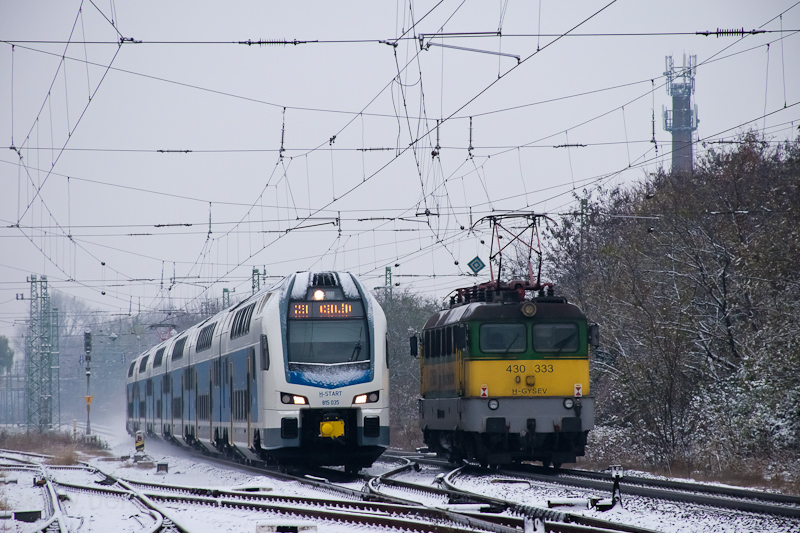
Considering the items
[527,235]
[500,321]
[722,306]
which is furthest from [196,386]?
[527,235]

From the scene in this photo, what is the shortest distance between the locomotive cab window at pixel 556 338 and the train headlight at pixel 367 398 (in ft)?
10.1

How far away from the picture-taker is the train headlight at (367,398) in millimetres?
19391

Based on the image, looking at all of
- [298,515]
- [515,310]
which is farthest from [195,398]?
[298,515]

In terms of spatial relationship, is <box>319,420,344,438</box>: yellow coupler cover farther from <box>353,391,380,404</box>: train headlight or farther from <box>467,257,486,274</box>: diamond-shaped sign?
<box>467,257,486,274</box>: diamond-shaped sign

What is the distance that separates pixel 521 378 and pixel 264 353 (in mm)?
4766

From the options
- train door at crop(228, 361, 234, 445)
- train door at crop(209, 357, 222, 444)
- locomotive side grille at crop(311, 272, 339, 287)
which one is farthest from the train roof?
train door at crop(209, 357, 222, 444)

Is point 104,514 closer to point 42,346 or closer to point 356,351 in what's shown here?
point 356,351

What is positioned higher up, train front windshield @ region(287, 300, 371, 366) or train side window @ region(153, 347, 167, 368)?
train front windshield @ region(287, 300, 371, 366)

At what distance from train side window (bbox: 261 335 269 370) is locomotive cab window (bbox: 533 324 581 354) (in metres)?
4.96

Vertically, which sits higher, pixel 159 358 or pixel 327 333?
pixel 327 333

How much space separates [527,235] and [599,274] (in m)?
8.05

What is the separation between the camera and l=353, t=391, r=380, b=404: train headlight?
63.6ft

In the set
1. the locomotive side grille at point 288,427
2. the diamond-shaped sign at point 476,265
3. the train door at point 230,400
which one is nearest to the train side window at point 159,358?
the diamond-shaped sign at point 476,265

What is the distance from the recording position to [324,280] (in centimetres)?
2042
